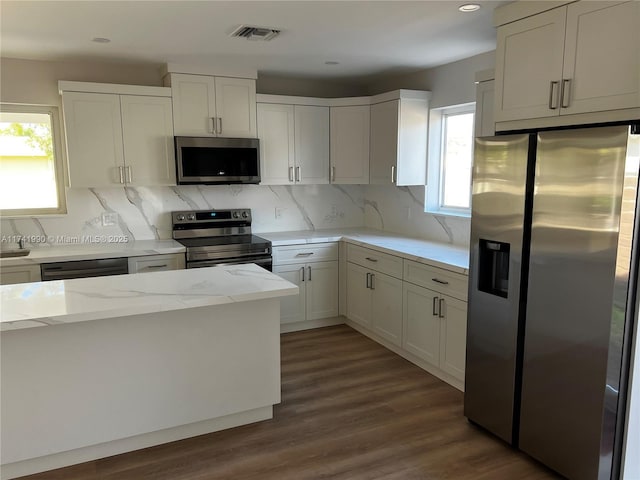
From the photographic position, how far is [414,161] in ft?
14.1

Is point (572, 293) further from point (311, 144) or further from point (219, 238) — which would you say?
point (219, 238)

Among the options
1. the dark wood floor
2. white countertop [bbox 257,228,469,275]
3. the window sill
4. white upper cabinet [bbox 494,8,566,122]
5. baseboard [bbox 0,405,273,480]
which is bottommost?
the dark wood floor

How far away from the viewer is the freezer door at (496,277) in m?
2.44

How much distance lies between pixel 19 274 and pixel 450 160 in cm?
372

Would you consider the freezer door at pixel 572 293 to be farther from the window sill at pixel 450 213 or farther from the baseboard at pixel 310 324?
the baseboard at pixel 310 324

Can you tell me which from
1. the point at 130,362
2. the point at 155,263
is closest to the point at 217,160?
the point at 155,263

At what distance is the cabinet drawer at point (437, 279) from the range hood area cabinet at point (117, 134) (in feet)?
7.40

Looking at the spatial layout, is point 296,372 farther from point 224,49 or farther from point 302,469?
point 224,49

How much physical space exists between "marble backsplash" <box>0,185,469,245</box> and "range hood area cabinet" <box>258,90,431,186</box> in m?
0.33

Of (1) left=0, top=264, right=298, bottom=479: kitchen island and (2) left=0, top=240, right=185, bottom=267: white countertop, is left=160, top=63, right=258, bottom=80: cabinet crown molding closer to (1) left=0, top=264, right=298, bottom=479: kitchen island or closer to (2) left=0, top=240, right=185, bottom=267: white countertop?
(2) left=0, top=240, right=185, bottom=267: white countertop

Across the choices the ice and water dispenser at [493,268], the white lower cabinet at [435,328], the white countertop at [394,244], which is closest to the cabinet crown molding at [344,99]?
the white countertop at [394,244]

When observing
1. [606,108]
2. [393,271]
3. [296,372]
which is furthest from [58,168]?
[606,108]

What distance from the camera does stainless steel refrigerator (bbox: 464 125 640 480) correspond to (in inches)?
79.9

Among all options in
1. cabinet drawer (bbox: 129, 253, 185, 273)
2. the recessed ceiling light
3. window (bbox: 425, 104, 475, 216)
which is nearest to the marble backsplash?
window (bbox: 425, 104, 475, 216)
